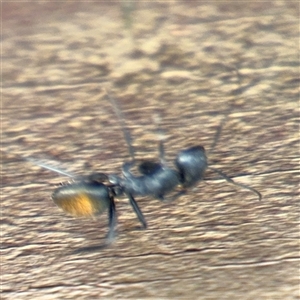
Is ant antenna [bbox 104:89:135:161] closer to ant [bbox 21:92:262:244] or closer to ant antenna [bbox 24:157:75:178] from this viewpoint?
ant [bbox 21:92:262:244]

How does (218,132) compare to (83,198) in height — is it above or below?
above

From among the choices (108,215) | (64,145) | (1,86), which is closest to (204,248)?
(108,215)

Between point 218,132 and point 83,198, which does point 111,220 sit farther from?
point 218,132

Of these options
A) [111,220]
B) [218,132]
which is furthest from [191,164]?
[111,220]

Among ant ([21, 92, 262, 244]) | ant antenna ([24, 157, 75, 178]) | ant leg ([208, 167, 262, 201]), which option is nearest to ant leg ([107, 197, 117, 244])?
ant ([21, 92, 262, 244])

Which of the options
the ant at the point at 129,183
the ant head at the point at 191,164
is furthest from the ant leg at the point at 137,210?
the ant head at the point at 191,164

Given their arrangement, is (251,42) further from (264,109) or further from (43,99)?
(43,99)
